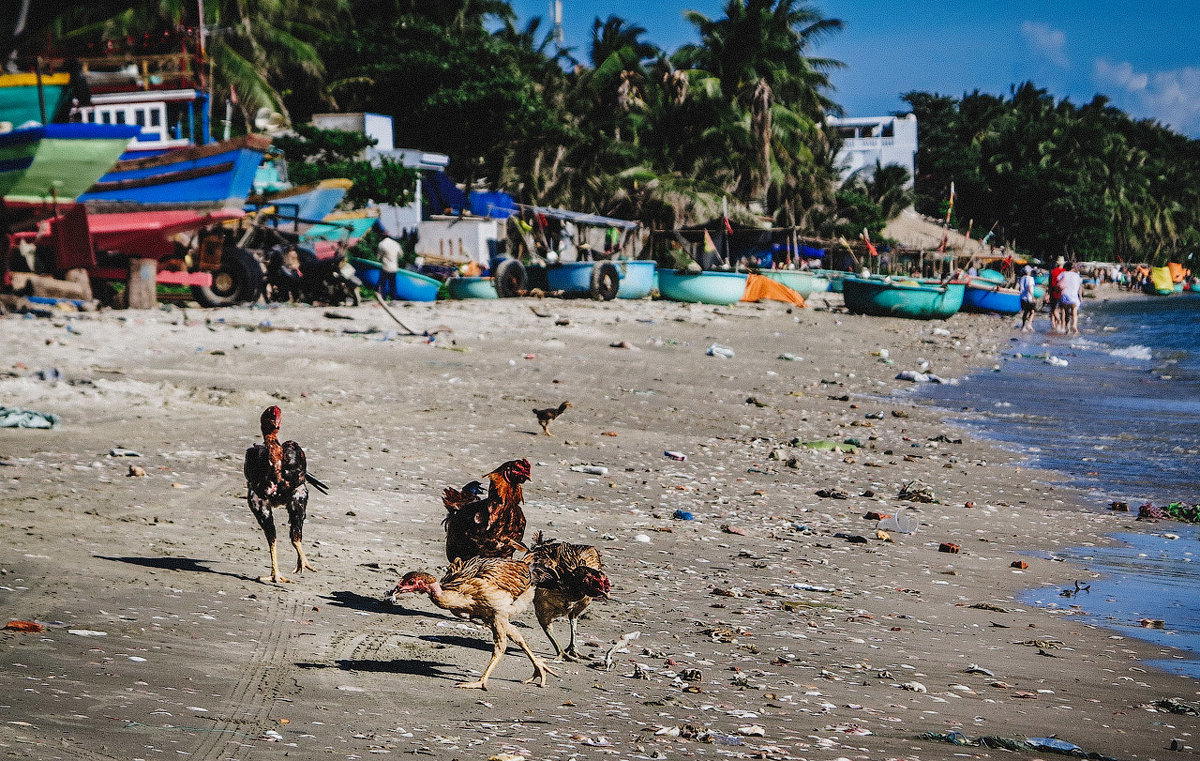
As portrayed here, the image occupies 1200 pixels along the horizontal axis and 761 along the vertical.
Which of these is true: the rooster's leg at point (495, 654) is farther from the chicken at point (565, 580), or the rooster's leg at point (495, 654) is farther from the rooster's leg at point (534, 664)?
the chicken at point (565, 580)

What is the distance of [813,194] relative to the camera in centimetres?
5756

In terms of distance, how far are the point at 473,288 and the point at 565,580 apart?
23530 millimetres

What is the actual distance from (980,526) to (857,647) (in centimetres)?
360

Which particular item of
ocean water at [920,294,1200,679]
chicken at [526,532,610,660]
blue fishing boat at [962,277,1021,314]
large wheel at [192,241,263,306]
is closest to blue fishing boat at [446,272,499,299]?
large wheel at [192,241,263,306]

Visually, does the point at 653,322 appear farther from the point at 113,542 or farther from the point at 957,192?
the point at 957,192

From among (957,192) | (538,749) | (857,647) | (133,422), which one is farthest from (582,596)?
(957,192)

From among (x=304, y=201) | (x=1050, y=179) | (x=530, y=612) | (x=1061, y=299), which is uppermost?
(x=1050, y=179)

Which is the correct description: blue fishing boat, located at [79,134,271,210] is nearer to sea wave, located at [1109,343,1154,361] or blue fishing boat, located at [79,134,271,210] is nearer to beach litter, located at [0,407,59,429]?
beach litter, located at [0,407,59,429]

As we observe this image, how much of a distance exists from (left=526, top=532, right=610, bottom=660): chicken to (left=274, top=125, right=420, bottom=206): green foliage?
1149 inches

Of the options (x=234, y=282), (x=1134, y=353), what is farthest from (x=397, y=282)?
(x=1134, y=353)

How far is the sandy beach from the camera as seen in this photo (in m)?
4.08

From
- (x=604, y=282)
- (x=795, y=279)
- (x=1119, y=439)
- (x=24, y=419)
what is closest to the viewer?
(x=24, y=419)

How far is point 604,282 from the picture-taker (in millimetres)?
28594

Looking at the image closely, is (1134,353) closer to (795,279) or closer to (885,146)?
(795,279)
